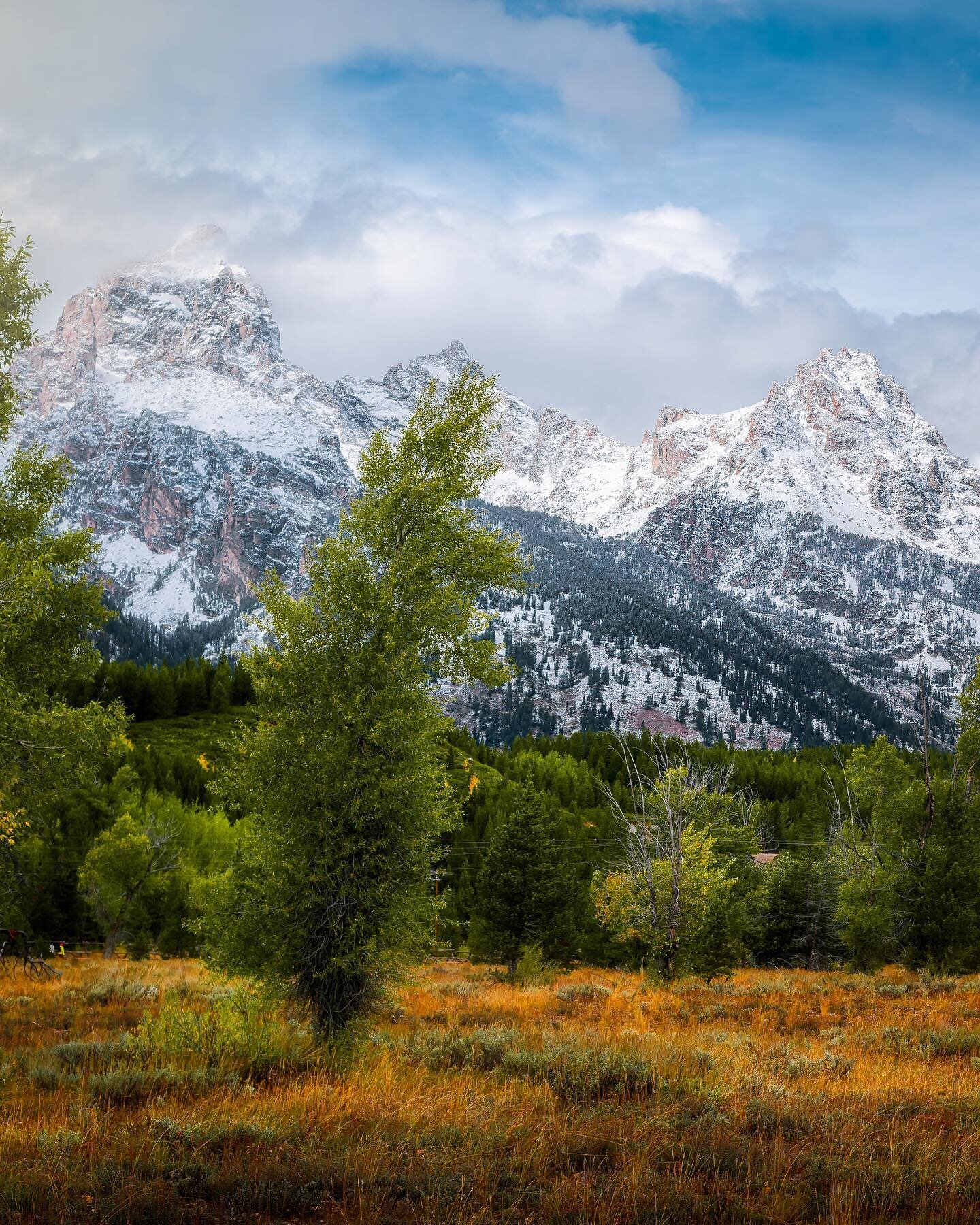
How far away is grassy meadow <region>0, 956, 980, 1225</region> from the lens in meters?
4.81

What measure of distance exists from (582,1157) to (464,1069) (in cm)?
357

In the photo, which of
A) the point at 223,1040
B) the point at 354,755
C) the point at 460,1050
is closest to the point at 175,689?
the point at 354,755

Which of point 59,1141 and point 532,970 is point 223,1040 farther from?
point 532,970

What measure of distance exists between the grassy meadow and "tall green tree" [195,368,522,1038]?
100 centimetres

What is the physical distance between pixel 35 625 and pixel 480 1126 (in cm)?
1015

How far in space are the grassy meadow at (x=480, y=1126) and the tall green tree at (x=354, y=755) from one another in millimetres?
1001

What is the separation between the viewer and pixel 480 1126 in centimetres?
623

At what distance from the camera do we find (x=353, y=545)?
12.2m

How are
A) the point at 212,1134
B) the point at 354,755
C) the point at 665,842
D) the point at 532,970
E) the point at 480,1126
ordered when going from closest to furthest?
the point at 212,1134 < the point at 480,1126 < the point at 354,755 < the point at 532,970 < the point at 665,842

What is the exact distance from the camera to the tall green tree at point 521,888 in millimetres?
34500

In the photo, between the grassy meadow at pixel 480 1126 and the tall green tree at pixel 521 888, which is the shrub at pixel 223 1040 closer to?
the grassy meadow at pixel 480 1126

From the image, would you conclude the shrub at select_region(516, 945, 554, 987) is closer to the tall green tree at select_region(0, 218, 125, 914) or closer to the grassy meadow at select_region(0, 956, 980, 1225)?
the grassy meadow at select_region(0, 956, 980, 1225)

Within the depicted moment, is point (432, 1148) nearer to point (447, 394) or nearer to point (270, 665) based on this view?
point (270, 665)

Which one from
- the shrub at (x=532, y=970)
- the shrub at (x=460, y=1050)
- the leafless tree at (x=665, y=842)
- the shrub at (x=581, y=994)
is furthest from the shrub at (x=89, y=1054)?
the shrub at (x=532, y=970)
